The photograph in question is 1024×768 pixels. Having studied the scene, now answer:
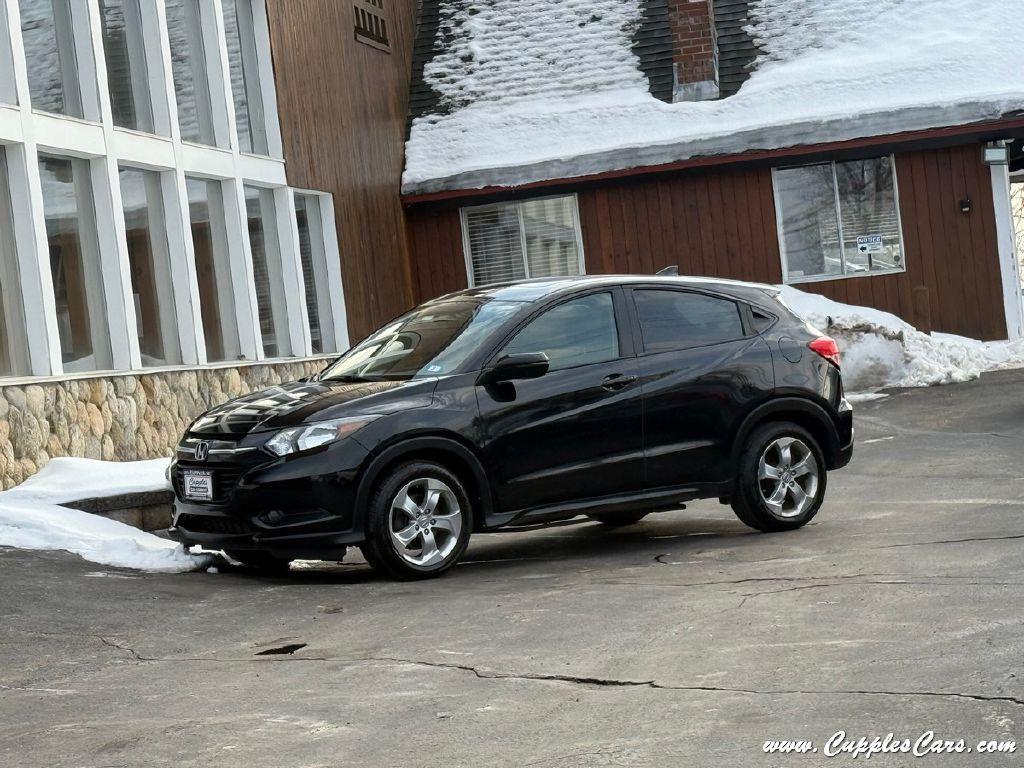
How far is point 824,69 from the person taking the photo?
2264 cm

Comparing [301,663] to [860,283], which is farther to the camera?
[860,283]

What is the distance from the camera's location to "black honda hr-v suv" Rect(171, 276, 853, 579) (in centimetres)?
834

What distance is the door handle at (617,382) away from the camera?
9.18 meters

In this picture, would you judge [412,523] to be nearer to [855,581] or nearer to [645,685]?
[855,581]

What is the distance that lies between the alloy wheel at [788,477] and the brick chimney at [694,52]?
1421cm

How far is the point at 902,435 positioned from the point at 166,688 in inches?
420

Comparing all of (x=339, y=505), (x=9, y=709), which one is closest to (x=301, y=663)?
(x=9, y=709)

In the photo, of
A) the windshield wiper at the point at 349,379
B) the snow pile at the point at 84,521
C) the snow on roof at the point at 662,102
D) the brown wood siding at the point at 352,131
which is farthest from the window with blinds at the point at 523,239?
the windshield wiper at the point at 349,379

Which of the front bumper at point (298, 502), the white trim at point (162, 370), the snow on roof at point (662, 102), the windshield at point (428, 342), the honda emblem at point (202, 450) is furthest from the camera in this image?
the snow on roof at point (662, 102)

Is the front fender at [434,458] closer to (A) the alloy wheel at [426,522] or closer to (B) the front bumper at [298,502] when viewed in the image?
(B) the front bumper at [298,502]

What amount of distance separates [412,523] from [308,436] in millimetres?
793

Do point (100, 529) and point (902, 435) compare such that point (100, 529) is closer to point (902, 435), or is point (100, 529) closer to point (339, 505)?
point (339, 505)

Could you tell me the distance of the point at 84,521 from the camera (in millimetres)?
10461

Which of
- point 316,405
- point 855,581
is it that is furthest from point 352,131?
point 855,581
